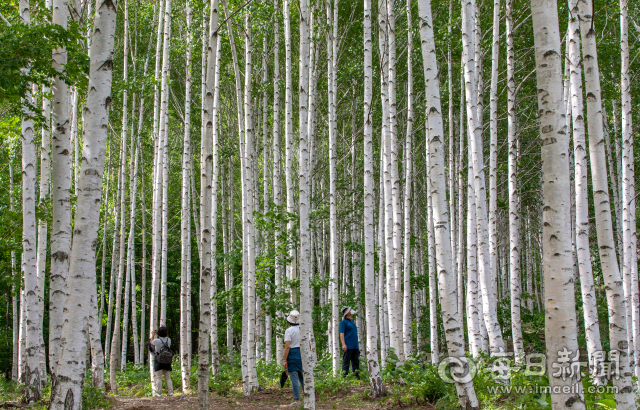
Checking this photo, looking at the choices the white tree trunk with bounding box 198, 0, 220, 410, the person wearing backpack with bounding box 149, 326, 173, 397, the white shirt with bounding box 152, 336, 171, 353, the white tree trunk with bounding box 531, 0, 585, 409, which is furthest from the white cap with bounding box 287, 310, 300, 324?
the white tree trunk with bounding box 531, 0, 585, 409

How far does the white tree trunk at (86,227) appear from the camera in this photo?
4016 mm

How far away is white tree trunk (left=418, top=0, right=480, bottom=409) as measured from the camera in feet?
14.9

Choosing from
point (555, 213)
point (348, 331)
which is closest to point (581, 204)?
point (555, 213)

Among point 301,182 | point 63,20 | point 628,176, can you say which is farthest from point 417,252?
point 63,20

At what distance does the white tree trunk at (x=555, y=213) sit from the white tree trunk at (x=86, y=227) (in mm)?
3658

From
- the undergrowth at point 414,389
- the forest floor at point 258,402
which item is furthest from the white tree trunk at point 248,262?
the undergrowth at point 414,389

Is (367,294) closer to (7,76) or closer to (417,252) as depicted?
(7,76)

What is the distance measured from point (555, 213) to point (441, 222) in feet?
5.59

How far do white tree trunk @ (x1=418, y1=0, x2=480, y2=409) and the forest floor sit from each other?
2200 mm

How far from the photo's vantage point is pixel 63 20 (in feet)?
17.6

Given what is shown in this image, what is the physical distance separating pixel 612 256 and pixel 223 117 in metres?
16.5

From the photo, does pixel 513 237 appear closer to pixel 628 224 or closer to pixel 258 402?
pixel 628 224

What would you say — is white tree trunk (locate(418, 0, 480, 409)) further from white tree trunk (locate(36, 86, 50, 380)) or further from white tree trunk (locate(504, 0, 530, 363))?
white tree trunk (locate(36, 86, 50, 380))

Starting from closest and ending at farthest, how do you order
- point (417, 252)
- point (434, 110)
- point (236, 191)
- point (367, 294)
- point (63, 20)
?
point (434, 110) < point (63, 20) < point (367, 294) < point (417, 252) < point (236, 191)
